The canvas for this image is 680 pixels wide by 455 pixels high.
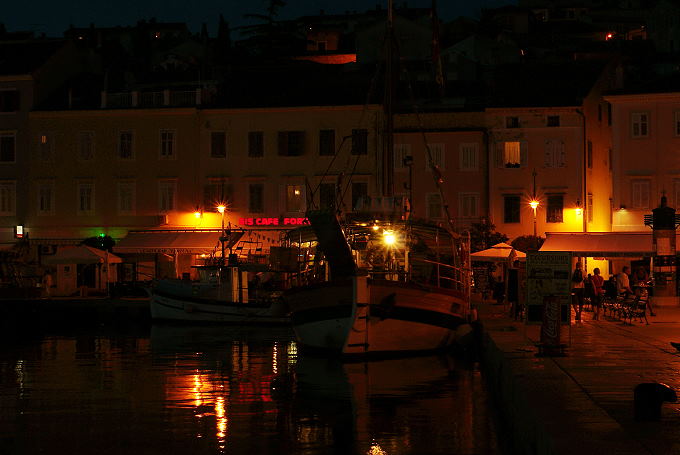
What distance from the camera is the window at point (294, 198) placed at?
5822cm

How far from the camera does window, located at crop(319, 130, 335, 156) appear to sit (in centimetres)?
5844

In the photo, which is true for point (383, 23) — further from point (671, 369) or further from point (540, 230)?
point (671, 369)

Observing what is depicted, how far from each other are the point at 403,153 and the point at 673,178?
1253 cm

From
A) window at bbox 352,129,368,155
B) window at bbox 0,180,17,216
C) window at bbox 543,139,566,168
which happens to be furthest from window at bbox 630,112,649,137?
window at bbox 0,180,17,216

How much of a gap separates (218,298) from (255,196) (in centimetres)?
1260

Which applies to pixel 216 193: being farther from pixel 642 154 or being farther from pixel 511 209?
pixel 642 154

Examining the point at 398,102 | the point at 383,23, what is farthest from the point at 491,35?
the point at 398,102

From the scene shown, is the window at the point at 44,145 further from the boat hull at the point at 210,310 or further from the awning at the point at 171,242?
the boat hull at the point at 210,310

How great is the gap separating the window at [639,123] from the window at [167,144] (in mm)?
21939

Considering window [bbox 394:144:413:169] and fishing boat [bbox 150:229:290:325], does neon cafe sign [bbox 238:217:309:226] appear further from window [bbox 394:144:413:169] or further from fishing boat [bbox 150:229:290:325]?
fishing boat [bbox 150:229:290:325]

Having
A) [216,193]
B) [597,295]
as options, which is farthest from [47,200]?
[597,295]

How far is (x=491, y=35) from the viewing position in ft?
318

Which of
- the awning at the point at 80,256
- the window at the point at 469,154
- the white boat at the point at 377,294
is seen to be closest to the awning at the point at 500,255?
the white boat at the point at 377,294

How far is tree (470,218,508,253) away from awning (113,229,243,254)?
1083 cm
